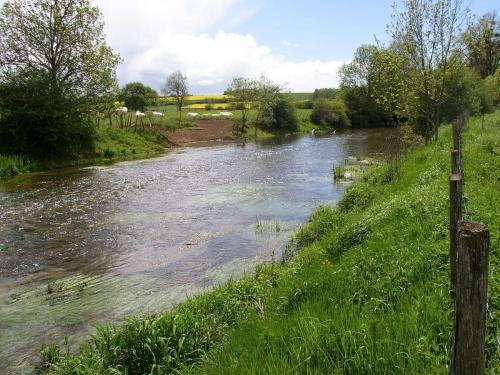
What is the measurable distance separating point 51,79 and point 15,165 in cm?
822

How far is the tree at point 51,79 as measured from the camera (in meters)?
30.2

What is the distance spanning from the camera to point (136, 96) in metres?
64.6

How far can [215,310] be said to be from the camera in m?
7.27

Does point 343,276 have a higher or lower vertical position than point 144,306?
higher

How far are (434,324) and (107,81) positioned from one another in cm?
3489

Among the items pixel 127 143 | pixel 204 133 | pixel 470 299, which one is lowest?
pixel 470 299

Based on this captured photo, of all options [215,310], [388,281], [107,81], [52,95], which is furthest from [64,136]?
[388,281]

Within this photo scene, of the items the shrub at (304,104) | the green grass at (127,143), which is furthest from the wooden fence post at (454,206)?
the shrub at (304,104)

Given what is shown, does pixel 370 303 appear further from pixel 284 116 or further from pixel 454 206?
pixel 284 116

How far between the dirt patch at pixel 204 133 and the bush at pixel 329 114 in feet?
62.2

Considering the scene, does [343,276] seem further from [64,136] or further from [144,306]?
[64,136]

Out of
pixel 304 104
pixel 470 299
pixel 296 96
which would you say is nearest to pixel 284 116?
pixel 304 104

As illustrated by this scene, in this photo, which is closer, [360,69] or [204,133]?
[204,133]

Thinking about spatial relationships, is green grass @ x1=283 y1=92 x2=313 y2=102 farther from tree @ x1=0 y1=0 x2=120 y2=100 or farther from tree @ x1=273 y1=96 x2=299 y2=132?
tree @ x1=0 y1=0 x2=120 y2=100
